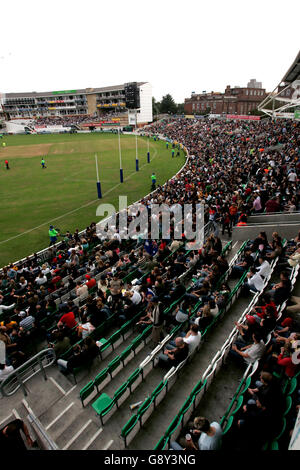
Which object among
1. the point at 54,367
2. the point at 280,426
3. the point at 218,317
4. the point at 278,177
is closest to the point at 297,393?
the point at 280,426

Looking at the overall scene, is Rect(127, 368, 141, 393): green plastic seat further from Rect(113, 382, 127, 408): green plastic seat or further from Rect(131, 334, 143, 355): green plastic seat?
Rect(131, 334, 143, 355): green plastic seat

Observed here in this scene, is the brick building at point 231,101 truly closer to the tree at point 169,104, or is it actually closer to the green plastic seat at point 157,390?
the tree at point 169,104

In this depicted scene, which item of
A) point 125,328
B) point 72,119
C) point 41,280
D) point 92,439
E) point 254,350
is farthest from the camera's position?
point 72,119

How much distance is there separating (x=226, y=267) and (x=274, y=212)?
564 cm

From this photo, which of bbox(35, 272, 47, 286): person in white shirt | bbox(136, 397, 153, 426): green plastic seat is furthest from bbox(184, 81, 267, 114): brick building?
bbox(136, 397, 153, 426): green plastic seat

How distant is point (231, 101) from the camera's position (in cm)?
9144

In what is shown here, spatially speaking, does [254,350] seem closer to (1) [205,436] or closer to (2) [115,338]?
(1) [205,436]

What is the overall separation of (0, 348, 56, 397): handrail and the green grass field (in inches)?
391

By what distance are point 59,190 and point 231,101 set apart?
8406 cm

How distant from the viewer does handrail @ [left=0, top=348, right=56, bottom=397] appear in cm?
576

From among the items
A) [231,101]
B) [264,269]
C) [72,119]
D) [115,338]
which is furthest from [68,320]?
[72,119]

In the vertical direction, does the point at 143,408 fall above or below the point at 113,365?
below

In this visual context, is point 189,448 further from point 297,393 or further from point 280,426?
point 297,393

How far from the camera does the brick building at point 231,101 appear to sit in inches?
3526
